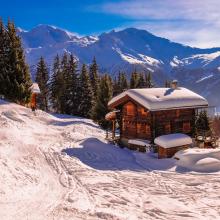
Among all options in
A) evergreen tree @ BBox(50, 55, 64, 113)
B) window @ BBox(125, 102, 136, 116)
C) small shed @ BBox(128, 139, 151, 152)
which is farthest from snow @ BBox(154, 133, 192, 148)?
evergreen tree @ BBox(50, 55, 64, 113)

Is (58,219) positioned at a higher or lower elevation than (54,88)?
lower

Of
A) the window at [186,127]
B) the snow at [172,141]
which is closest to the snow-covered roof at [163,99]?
the window at [186,127]

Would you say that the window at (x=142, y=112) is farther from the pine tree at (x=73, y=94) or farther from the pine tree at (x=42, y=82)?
the pine tree at (x=42, y=82)

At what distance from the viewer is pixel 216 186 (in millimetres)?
17094

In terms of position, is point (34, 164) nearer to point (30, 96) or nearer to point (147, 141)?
point (147, 141)

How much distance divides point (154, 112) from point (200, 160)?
22.5 feet

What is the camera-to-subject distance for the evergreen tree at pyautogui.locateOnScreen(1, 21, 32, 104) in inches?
1730

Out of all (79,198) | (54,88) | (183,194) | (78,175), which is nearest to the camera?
(79,198)

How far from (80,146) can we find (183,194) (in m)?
11.9

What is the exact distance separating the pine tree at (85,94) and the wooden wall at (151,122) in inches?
971

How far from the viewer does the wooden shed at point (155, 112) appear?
2692cm

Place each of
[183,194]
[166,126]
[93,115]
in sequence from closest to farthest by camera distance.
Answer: [183,194], [166,126], [93,115]

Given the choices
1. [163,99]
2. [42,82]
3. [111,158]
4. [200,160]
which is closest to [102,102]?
[42,82]

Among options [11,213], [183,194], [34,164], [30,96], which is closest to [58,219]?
[11,213]
